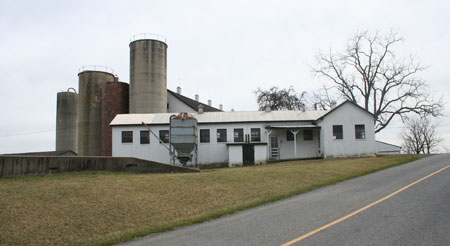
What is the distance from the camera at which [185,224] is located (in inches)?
309

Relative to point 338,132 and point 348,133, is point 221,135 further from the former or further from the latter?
point 348,133

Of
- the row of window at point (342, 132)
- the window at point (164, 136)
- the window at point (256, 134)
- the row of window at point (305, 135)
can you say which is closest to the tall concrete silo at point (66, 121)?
the window at point (164, 136)

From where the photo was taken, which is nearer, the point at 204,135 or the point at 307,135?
the point at 204,135

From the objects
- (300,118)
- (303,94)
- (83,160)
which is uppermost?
(303,94)

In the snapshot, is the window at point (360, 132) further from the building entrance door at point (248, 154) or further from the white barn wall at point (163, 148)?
the building entrance door at point (248, 154)

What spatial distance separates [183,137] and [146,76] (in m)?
11.2

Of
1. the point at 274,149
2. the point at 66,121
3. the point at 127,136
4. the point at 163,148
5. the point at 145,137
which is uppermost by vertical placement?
the point at 66,121

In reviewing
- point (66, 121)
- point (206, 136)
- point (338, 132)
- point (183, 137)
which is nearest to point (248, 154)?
point (206, 136)

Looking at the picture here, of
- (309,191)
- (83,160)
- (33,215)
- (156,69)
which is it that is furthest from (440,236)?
(156,69)

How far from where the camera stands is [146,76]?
1302 inches

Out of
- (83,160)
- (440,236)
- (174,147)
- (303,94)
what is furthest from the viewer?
(303,94)

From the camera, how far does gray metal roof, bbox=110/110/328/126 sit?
27.7m

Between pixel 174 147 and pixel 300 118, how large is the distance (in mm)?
11578

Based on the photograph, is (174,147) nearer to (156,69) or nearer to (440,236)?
(156,69)
